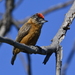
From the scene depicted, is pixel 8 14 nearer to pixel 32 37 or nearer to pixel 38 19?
pixel 38 19

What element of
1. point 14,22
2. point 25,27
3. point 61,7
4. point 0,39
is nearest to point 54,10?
point 61,7

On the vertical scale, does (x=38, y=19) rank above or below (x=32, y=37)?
above

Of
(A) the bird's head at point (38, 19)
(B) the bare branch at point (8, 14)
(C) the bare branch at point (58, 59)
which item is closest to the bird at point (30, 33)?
(A) the bird's head at point (38, 19)

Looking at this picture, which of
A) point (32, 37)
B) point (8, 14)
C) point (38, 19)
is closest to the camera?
point (32, 37)

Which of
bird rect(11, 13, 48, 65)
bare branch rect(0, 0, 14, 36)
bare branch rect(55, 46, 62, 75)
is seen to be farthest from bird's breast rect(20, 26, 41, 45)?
bare branch rect(55, 46, 62, 75)

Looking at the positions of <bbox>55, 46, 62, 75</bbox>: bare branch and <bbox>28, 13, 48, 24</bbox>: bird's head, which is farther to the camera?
<bbox>28, 13, 48, 24</bbox>: bird's head

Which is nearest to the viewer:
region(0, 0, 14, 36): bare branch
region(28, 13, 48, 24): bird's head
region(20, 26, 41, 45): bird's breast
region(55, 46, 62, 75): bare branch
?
region(55, 46, 62, 75): bare branch

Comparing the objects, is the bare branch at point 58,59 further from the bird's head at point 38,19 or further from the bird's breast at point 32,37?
the bird's head at point 38,19

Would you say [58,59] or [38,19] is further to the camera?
[38,19]

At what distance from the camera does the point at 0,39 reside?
3.13 metres

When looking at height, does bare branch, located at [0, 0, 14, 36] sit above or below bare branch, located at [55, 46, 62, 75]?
above

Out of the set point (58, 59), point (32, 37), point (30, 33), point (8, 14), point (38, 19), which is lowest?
point (58, 59)

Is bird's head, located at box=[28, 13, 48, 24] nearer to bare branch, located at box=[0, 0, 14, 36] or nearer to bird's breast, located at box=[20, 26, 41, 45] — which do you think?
bird's breast, located at box=[20, 26, 41, 45]

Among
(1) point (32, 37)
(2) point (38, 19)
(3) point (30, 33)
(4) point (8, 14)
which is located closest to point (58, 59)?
(1) point (32, 37)
